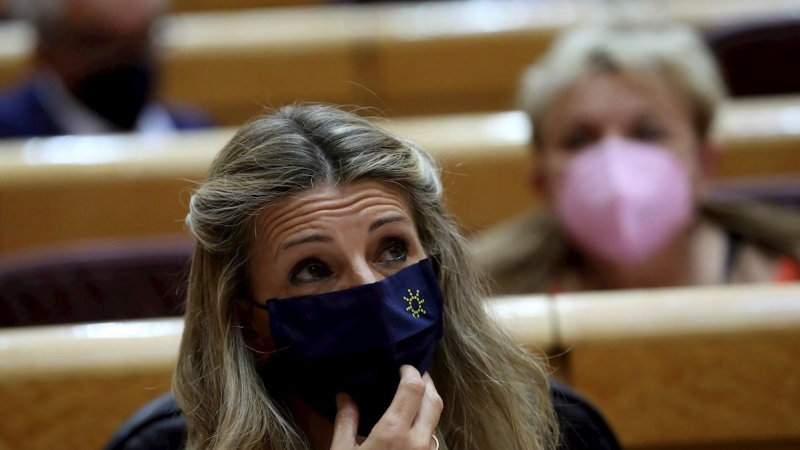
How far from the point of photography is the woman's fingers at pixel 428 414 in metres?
0.67

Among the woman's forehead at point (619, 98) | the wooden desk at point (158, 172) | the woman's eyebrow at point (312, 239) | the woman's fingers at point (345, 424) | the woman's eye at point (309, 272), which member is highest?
the woman's eyebrow at point (312, 239)

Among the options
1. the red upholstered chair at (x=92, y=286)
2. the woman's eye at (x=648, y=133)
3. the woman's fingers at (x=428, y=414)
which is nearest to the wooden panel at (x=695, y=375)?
the woman's fingers at (x=428, y=414)

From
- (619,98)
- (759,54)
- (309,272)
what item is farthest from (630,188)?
(759,54)

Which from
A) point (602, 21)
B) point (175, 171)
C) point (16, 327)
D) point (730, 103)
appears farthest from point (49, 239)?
point (730, 103)

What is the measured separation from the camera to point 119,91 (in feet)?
5.44

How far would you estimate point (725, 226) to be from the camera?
1254 millimetres

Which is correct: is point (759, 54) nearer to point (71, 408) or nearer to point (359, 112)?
point (359, 112)

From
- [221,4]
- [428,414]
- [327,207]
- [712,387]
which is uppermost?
[327,207]

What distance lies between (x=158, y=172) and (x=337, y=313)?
799 millimetres

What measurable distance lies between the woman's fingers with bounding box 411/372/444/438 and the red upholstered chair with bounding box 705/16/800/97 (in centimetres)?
121

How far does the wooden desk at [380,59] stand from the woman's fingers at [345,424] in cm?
129

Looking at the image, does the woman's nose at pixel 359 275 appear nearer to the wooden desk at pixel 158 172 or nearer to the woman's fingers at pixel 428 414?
the woman's fingers at pixel 428 414

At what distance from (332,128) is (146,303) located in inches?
20.4

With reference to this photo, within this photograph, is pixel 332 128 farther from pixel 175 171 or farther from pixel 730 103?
pixel 730 103
